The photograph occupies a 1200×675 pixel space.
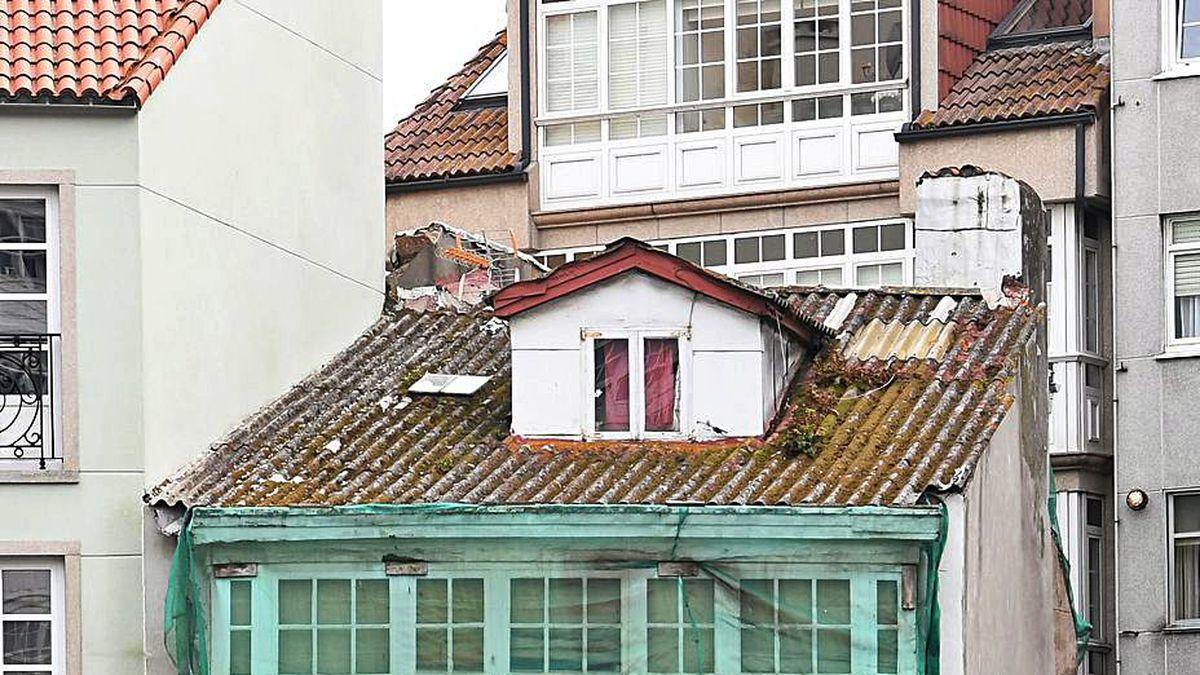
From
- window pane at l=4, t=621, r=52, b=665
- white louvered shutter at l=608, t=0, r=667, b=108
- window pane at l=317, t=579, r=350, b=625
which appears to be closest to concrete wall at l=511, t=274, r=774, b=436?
window pane at l=317, t=579, r=350, b=625

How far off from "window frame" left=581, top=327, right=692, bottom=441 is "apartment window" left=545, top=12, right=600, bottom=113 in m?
12.6

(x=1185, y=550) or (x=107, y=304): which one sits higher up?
(x=107, y=304)

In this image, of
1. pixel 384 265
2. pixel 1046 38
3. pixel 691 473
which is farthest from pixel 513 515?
pixel 1046 38

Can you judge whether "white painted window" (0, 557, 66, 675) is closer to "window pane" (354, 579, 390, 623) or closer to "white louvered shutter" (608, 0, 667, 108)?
"window pane" (354, 579, 390, 623)

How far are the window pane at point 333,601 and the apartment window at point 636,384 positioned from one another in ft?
7.86

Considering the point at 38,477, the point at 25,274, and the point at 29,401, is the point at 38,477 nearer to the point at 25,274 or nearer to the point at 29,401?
the point at 29,401

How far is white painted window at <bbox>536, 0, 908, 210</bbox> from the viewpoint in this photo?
1414 inches

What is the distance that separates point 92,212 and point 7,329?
1.14 metres

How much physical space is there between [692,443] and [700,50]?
42.4 feet

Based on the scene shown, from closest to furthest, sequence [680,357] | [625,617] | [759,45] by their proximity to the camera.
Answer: [625,617], [680,357], [759,45]

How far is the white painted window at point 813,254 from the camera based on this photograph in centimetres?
3541

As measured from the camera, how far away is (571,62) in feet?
123

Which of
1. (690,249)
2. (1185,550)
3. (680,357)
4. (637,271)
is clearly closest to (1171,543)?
(1185,550)

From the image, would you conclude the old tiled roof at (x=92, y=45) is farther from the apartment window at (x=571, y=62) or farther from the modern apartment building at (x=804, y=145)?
the apartment window at (x=571, y=62)
